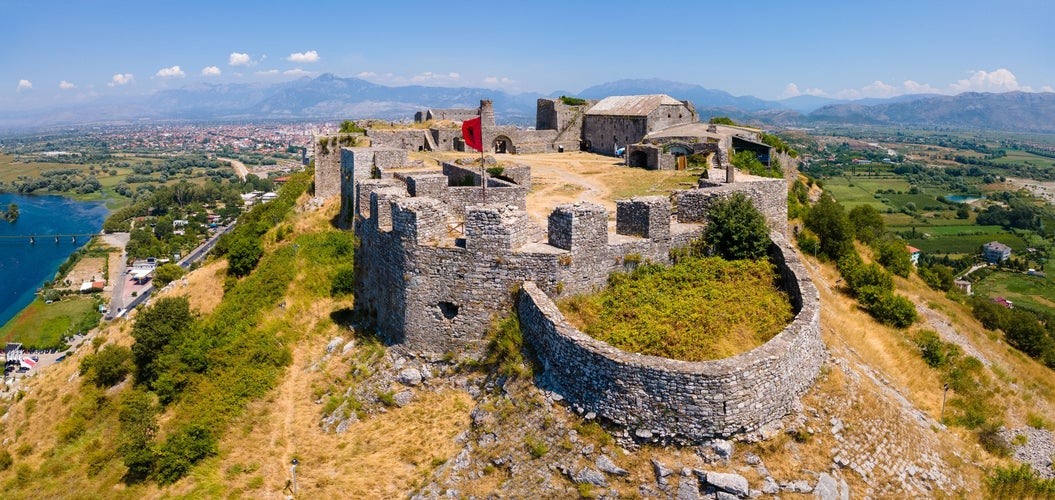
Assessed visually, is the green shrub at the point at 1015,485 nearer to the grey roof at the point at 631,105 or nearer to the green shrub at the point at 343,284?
the green shrub at the point at 343,284

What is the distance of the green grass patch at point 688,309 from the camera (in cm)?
999

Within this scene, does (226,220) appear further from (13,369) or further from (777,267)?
(777,267)

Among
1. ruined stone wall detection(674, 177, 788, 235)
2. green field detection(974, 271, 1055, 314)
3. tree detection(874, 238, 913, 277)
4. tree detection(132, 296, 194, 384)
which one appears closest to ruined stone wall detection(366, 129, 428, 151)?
tree detection(132, 296, 194, 384)

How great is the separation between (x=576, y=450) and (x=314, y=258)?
15.4 metres

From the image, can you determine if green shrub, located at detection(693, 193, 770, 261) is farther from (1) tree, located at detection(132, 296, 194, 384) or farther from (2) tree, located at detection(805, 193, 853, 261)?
(1) tree, located at detection(132, 296, 194, 384)

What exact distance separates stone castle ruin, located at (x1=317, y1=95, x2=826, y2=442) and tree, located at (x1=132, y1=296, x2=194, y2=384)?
875 centimetres

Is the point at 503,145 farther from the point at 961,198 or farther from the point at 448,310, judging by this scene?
the point at 961,198

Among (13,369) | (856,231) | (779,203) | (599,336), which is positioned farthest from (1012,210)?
(13,369)

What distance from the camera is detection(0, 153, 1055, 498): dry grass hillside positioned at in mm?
8938

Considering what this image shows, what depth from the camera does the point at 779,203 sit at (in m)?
17.1

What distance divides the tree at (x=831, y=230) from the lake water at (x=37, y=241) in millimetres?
80653

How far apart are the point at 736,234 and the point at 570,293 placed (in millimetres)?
4335

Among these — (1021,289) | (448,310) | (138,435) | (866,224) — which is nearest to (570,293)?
(448,310)

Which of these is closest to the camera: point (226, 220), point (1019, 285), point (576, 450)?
point (576, 450)
